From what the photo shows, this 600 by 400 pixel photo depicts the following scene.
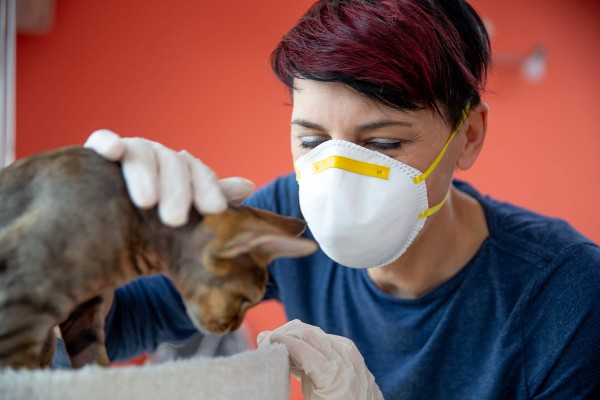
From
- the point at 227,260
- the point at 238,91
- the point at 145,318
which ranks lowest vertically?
the point at 145,318

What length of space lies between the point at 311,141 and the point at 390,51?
18 centimetres

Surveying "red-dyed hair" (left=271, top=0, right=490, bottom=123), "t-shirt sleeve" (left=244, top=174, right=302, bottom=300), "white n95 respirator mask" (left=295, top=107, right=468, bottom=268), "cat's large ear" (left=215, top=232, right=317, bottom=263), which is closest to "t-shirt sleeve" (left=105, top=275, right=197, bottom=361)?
"t-shirt sleeve" (left=244, top=174, right=302, bottom=300)

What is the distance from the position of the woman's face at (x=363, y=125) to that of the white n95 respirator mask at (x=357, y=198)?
20 millimetres

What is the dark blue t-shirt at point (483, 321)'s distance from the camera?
3.47ft

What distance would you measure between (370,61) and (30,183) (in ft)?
1.76

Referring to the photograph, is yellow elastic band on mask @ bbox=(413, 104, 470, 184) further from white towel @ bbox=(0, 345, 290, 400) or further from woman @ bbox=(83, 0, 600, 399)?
white towel @ bbox=(0, 345, 290, 400)

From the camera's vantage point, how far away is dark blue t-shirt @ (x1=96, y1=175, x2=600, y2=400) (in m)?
1.06

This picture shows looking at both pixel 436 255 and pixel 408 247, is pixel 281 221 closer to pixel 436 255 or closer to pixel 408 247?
pixel 408 247

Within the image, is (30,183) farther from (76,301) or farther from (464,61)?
(464,61)

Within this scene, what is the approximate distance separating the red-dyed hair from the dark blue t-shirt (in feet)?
1.05

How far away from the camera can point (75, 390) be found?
18.3 inches

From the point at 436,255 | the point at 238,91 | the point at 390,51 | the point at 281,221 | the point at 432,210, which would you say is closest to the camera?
the point at 281,221

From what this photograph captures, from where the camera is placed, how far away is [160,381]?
1.62 ft

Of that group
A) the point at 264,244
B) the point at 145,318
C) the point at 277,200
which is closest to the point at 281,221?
the point at 264,244
